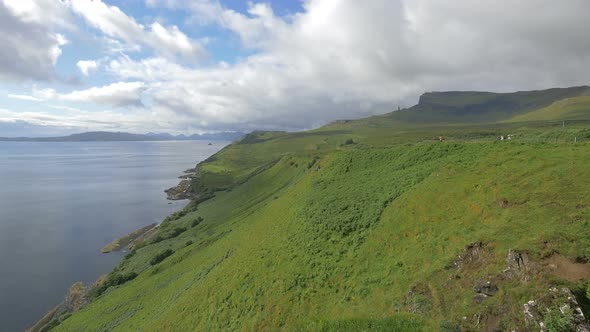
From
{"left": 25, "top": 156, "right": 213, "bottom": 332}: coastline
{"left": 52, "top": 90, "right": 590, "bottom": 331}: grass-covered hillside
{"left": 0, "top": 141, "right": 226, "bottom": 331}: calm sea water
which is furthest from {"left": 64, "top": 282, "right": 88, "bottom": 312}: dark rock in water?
{"left": 52, "top": 90, "right": 590, "bottom": 331}: grass-covered hillside

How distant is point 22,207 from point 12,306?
83.3 meters

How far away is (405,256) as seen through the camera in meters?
24.9

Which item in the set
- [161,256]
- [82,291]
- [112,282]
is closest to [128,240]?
[82,291]

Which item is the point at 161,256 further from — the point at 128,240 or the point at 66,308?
the point at 128,240

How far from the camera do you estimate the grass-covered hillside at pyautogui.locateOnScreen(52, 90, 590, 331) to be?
1680cm

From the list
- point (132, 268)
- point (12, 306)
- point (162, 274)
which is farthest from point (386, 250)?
point (12, 306)

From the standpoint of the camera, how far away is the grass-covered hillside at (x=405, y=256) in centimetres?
1680

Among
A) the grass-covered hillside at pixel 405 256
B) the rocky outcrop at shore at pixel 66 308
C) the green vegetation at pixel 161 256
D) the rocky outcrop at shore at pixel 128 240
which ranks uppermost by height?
the grass-covered hillside at pixel 405 256

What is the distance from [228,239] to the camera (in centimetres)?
5484

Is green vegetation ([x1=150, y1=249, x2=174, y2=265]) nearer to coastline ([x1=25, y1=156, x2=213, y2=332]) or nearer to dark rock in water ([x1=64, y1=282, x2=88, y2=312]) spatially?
coastline ([x1=25, y1=156, x2=213, y2=332])

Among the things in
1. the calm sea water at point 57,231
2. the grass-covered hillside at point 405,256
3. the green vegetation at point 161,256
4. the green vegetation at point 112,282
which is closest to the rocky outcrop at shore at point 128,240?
the calm sea water at point 57,231

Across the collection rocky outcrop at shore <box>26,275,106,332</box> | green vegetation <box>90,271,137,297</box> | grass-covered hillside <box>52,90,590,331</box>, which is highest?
grass-covered hillside <box>52,90,590,331</box>

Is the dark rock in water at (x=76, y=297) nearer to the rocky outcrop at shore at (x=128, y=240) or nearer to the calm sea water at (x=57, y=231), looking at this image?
the calm sea water at (x=57, y=231)

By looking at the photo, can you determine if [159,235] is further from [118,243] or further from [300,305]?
[300,305]
